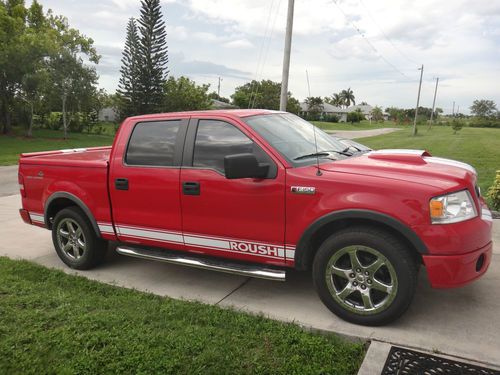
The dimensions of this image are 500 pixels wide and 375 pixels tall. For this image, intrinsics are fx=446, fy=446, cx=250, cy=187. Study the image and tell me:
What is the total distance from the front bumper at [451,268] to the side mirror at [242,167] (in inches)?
57.6

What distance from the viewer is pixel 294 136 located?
438cm

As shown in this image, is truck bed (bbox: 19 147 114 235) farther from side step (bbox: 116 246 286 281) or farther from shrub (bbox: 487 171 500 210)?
shrub (bbox: 487 171 500 210)

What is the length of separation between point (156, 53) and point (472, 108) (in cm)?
8838

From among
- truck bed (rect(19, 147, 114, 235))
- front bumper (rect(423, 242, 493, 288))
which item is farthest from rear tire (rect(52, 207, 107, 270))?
front bumper (rect(423, 242, 493, 288))

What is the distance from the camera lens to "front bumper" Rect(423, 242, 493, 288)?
3279 millimetres

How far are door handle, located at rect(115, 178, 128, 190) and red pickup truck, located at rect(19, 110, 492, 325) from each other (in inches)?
1.3

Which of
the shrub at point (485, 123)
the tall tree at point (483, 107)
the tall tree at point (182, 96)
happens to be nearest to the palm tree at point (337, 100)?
the tall tree at point (483, 107)

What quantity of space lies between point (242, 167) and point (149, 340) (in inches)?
59.5

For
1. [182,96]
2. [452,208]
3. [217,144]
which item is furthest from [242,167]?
[182,96]

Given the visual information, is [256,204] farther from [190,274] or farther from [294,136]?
[190,274]

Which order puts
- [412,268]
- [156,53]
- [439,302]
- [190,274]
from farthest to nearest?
[156,53]
[190,274]
[439,302]
[412,268]

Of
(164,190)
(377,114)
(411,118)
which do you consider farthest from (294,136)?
(377,114)

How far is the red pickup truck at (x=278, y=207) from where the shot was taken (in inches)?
132

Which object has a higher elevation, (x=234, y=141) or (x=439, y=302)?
(x=234, y=141)
